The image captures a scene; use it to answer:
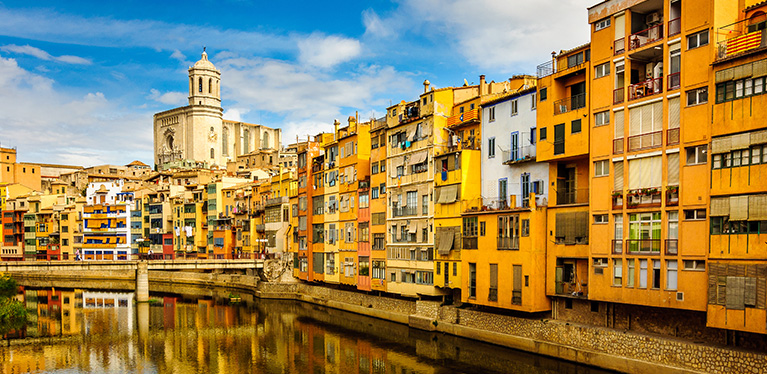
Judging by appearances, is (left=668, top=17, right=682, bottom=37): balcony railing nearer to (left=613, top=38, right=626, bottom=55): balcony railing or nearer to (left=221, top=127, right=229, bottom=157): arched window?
(left=613, top=38, right=626, bottom=55): balcony railing

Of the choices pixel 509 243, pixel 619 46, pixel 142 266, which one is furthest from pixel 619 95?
pixel 142 266

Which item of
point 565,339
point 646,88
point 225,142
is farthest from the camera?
point 225,142

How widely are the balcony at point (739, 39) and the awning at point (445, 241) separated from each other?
67.2ft

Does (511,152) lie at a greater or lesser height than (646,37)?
lesser

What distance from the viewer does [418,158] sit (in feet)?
154

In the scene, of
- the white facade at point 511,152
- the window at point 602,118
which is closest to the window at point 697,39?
the window at point 602,118

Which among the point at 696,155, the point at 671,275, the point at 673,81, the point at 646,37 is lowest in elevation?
the point at 671,275

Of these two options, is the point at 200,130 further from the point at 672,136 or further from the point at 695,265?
the point at 695,265

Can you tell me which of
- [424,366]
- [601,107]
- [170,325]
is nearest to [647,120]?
[601,107]

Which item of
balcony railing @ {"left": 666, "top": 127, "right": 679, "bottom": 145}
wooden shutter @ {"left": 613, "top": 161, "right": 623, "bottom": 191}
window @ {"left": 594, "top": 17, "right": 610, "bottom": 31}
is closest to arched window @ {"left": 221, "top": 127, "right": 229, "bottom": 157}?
window @ {"left": 594, "top": 17, "right": 610, "bottom": 31}

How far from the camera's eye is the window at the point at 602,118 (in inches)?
1285

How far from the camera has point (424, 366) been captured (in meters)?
35.7

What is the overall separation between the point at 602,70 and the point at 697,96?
18.3 feet

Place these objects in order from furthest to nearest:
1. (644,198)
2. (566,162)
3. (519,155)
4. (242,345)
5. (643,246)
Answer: (242,345) < (519,155) < (566,162) < (644,198) < (643,246)
